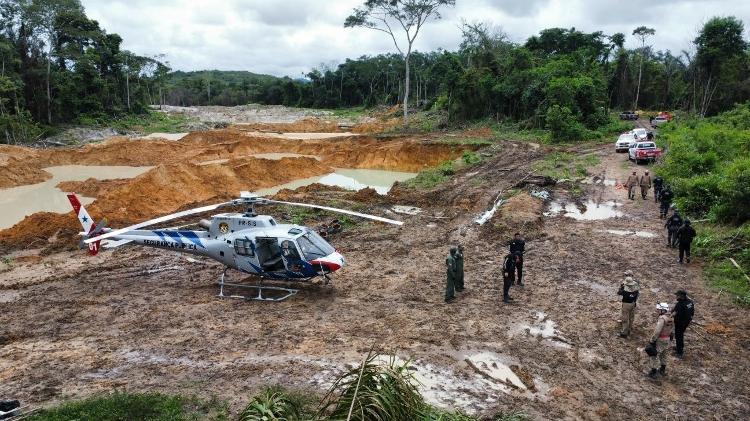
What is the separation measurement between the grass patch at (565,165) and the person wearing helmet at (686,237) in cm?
1147

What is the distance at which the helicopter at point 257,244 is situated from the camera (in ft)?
36.8

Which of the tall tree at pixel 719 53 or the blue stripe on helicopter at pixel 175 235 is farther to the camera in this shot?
the tall tree at pixel 719 53

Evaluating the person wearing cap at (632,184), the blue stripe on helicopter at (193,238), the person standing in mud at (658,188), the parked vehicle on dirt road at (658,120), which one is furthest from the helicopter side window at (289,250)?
the parked vehicle on dirt road at (658,120)

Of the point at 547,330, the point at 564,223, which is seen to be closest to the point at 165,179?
the point at 564,223

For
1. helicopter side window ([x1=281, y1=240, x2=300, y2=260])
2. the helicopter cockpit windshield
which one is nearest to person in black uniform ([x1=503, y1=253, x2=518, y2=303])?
the helicopter cockpit windshield

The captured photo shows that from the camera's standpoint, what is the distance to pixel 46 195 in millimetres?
28141

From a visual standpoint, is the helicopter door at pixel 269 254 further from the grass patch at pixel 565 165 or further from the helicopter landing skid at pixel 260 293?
the grass patch at pixel 565 165

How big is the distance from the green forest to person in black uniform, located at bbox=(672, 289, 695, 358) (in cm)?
2961

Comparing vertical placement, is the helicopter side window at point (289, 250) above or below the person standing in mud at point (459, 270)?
above

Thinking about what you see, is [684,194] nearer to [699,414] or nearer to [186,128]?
[699,414]

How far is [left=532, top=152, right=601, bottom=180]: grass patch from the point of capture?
25141 millimetres

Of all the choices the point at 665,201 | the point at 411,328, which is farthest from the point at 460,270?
the point at 665,201

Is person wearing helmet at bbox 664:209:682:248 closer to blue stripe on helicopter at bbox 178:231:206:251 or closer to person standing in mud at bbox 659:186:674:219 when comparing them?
person standing in mud at bbox 659:186:674:219

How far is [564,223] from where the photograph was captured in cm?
1741
